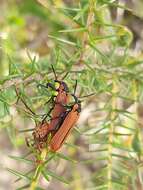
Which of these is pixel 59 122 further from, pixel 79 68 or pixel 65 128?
pixel 79 68

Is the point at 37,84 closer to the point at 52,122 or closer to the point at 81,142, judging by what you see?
the point at 52,122

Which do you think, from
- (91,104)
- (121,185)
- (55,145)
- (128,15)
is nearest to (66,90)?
(55,145)

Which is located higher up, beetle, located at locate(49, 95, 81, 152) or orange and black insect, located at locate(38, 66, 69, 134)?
orange and black insect, located at locate(38, 66, 69, 134)

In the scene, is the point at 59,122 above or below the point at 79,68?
below

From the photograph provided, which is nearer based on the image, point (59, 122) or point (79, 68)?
point (59, 122)

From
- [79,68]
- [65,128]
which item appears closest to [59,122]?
[65,128]
